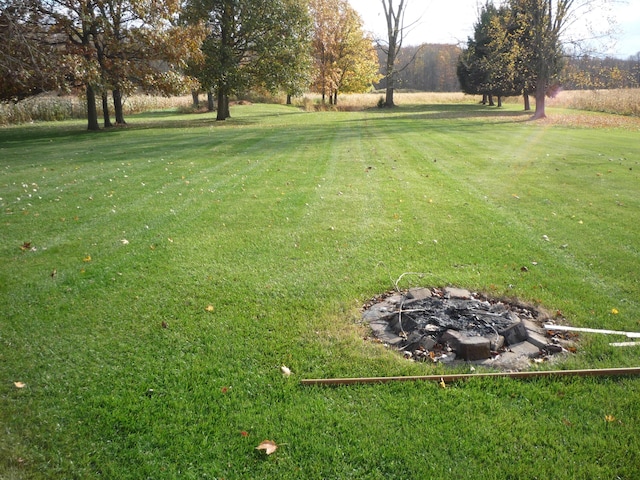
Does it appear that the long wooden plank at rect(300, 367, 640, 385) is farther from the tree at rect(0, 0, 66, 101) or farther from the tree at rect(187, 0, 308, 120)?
the tree at rect(187, 0, 308, 120)

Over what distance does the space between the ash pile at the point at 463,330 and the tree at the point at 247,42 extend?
66.7ft

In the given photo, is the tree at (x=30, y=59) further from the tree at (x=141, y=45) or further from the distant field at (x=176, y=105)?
the distant field at (x=176, y=105)

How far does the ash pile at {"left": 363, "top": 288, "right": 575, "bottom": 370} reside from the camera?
3369 mm

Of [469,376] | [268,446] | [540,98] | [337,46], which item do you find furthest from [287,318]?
[337,46]

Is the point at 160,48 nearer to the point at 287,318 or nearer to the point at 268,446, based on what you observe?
the point at 287,318

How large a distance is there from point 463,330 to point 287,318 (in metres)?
1.54

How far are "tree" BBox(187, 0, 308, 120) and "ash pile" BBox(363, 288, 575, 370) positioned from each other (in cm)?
2034

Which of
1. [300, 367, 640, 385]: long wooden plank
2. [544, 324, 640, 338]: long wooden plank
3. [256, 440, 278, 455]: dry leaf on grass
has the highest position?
[544, 324, 640, 338]: long wooden plank

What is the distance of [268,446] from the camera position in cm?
252

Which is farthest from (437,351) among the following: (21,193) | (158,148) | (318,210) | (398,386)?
(158,148)

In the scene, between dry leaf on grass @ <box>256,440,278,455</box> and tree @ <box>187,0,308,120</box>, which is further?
tree @ <box>187,0,308,120</box>

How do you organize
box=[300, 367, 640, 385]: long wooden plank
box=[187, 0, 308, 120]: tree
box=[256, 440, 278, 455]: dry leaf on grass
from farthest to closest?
box=[187, 0, 308, 120]: tree, box=[300, 367, 640, 385]: long wooden plank, box=[256, 440, 278, 455]: dry leaf on grass

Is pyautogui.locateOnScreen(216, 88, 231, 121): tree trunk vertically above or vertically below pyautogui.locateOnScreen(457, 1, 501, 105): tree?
below

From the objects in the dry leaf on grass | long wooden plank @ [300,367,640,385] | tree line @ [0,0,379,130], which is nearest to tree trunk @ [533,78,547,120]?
tree line @ [0,0,379,130]
